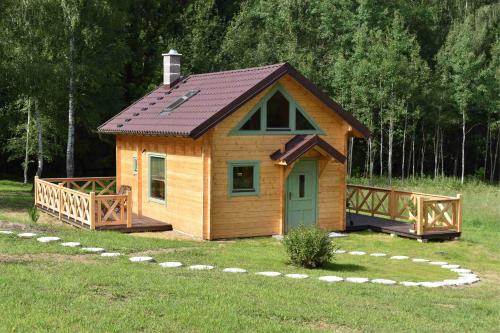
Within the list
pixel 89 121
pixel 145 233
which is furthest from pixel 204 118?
pixel 89 121

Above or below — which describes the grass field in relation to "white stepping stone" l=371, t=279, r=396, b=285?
above

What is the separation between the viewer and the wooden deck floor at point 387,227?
59.3 ft

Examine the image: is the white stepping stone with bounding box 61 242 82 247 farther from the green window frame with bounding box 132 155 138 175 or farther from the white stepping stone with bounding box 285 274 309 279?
the green window frame with bounding box 132 155 138 175

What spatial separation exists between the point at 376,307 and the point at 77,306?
407 centimetres

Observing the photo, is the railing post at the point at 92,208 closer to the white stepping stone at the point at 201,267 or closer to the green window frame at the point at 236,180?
the green window frame at the point at 236,180

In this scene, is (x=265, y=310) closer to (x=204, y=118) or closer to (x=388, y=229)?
(x=204, y=118)

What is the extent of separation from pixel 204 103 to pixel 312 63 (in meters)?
20.6

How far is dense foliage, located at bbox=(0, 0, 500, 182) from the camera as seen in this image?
29500 millimetres

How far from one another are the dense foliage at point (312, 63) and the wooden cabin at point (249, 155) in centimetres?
1029

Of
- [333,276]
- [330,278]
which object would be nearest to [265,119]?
[333,276]

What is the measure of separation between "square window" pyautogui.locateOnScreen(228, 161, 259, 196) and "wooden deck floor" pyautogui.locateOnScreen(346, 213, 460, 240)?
3.47 metres

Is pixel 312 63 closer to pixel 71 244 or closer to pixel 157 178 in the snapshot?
pixel 157 178

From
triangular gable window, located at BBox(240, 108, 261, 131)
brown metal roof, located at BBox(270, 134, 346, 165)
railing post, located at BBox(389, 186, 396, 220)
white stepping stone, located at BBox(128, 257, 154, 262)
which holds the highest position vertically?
triangular gable window, located at BBox(240, 108, 261, 131)

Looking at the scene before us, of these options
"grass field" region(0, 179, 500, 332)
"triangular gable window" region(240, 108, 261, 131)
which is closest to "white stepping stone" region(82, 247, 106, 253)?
"grass field" region(0, 179, 500, 332)
